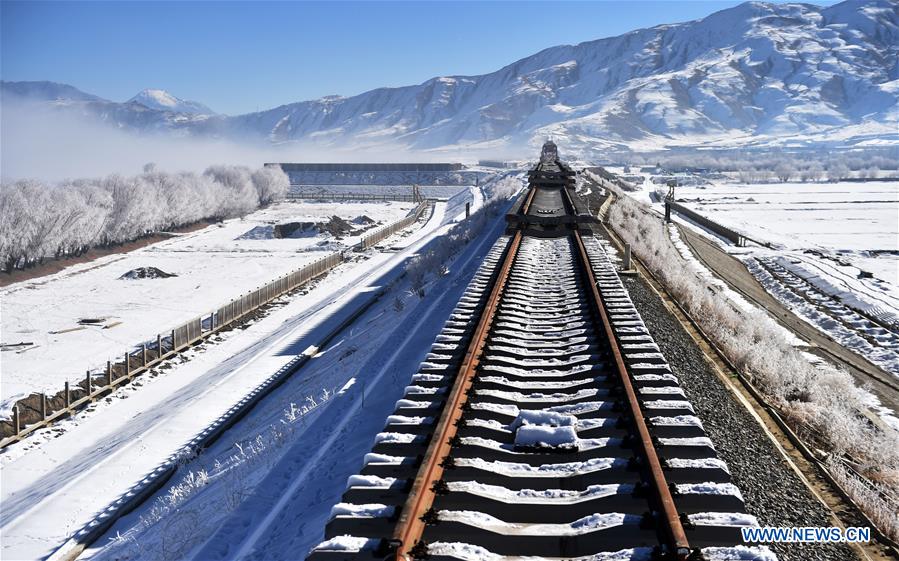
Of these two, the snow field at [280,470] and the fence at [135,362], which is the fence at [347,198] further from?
the snow field at [280,470]

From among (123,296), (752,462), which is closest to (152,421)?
(752,462)

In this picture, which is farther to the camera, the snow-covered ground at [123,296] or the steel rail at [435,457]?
the snow-covered ground at [123,296]

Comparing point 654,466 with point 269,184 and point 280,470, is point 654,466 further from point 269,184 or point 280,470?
point 269,184

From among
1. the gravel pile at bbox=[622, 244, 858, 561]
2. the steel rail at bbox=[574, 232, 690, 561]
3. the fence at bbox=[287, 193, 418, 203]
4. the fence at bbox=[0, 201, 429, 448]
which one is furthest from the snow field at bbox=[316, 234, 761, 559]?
the fence at bbox=[287, 193, 418, 203]

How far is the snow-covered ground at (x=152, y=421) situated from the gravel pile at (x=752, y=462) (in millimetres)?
6230

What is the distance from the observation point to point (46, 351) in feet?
98.1

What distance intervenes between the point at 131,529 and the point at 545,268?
31.7 feet

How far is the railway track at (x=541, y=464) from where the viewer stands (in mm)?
4832

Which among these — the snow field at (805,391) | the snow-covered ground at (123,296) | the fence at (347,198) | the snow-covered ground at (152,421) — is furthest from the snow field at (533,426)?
the fence at (347,198)

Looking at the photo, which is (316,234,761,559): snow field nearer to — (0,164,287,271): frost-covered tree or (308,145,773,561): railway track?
(308,145,773,561): railway track

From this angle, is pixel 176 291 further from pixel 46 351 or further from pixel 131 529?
pixel 131 529

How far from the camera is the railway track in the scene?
4832 millimetres

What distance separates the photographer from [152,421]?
20281 millimetres

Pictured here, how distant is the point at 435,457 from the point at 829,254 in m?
43.5
